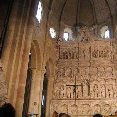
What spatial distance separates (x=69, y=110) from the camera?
22.0 metres

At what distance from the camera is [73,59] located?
953 inches

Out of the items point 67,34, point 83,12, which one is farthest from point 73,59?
point 83,12

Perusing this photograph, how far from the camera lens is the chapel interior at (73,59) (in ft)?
70.3

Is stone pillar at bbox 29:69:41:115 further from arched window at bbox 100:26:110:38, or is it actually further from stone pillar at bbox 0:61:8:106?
arched window at bbox 100:26:110:38

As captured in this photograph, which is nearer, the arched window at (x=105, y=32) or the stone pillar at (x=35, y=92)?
the stone pillar at (x=35, y=92)

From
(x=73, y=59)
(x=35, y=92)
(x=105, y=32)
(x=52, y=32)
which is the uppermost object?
(x=105, y=32)

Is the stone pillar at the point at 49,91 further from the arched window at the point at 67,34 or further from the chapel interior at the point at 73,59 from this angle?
the arched window at the point at 67,34

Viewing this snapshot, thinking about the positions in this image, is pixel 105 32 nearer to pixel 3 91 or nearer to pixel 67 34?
pixel 67 34

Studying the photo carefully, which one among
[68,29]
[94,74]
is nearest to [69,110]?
[94,74]

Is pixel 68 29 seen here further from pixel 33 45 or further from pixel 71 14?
pixel 33 45

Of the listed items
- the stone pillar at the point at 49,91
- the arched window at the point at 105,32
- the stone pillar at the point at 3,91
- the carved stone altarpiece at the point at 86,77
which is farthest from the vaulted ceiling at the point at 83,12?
the stone pillar at the point at 3,91

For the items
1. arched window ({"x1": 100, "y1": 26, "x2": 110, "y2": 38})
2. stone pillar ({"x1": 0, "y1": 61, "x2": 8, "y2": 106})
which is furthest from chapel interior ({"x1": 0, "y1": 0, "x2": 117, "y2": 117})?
stone pillar ({"x1": 0, "y1": 61, "x2": 8, "y2": 106})

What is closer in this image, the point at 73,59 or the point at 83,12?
the point at 73,59

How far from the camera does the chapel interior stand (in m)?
21.4
